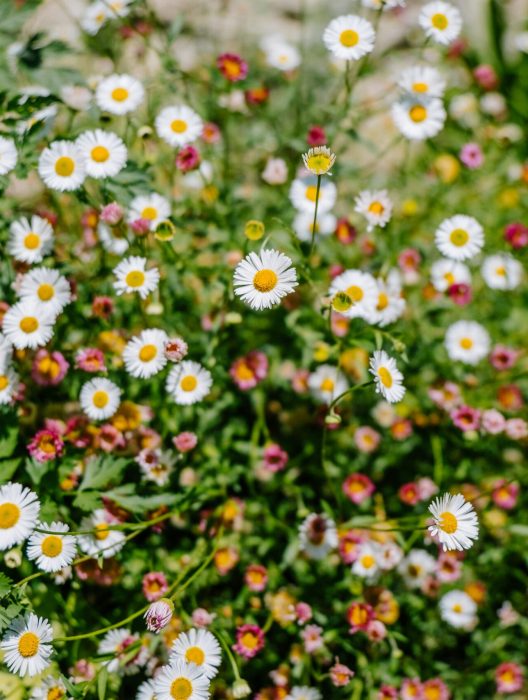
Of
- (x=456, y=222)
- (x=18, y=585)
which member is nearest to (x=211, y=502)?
(x=18, y=585)

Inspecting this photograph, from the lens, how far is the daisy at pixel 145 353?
2.14 metres

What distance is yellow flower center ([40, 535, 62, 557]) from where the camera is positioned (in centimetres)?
186

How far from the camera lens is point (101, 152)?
2281 millimetres

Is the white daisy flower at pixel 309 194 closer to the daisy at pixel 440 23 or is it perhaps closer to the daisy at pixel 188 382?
the daisy at pixel 440 23

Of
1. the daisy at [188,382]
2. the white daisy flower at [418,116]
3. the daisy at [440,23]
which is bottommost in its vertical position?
the daisy at [188,382]

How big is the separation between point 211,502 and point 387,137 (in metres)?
2.25

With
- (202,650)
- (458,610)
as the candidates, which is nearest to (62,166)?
(202,650)

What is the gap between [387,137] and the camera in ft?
12.1

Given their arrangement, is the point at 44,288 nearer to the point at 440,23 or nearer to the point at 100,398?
the point at 100,398

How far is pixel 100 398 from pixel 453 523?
1.12 metres

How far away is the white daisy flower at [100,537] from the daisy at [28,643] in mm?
264

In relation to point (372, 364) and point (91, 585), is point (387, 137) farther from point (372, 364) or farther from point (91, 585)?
point (91, 585)

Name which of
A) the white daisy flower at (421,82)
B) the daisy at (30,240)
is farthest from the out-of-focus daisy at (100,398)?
the white daisy flower at (421,82)

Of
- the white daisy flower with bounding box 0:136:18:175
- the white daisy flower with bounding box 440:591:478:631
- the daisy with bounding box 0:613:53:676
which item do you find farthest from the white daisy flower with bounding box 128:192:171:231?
the white daisy flower with bounding box 440:591:478:631
